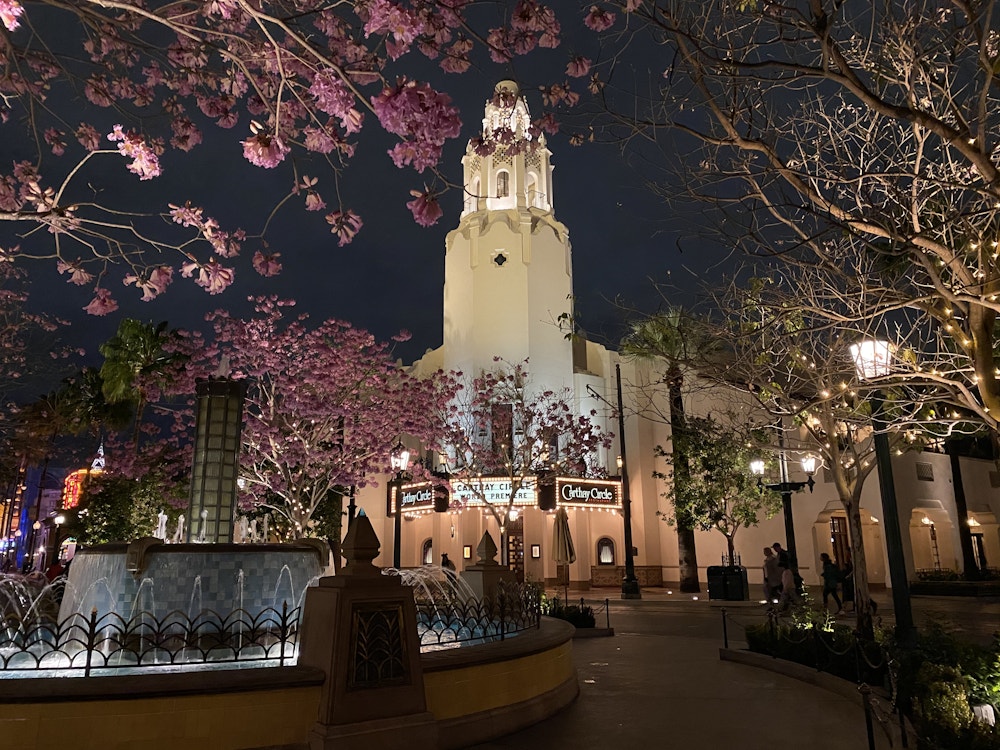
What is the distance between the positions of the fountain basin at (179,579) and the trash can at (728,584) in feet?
70.2

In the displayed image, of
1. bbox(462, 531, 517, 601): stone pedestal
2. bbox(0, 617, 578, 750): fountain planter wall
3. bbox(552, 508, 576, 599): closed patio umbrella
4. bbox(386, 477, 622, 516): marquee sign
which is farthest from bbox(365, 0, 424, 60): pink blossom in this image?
bbox(386, 477, 622, 516): marquee sign

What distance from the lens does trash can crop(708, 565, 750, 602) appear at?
2708 cm

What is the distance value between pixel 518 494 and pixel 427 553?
8.20m

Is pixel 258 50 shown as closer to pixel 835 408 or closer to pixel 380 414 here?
pixel 835 408

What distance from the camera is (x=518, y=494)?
35.1 m

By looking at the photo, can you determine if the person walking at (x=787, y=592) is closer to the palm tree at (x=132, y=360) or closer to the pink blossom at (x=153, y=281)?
the pink blossom at (x=153, y=281)

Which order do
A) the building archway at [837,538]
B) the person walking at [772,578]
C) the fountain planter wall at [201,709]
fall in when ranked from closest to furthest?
the fountain planter wall at [201,709] → the person walking at [772,578] → the building archway at [837,538]

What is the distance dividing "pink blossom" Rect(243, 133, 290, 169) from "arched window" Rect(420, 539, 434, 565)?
35057mm

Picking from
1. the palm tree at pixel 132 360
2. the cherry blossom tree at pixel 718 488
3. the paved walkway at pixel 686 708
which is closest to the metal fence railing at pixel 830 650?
the paved walkway at pixel 686 708

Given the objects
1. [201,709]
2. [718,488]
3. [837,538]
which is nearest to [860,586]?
[201,709]

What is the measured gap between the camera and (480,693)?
7.69 m

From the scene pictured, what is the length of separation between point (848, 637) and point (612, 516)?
27835mm

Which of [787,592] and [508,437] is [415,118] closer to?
[787,592]

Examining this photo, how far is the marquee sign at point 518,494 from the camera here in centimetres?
3441
